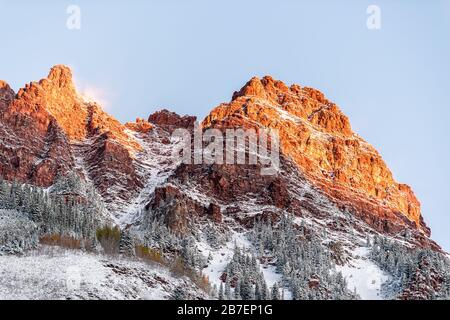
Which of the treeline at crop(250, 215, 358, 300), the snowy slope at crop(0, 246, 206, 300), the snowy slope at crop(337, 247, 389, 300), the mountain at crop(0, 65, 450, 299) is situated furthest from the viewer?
the snowy slope at crop(337, 247, 389, 300)

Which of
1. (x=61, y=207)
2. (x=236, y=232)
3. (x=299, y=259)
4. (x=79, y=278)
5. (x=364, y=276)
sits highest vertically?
(x=61, y=207)

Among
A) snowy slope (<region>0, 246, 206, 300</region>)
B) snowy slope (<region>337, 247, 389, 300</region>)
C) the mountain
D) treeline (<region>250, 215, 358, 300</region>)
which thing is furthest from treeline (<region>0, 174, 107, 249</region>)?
snowy slope (<region>337, 247, 389, 300</region>)

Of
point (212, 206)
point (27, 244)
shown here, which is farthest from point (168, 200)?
point (27, 244)

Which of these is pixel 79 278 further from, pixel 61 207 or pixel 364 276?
pixel 364 276

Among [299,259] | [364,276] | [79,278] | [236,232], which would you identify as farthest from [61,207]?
[364,276]

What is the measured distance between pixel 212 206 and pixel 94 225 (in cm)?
4397

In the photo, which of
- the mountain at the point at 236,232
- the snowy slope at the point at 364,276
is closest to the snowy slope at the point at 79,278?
the mountain at the point at 236,232

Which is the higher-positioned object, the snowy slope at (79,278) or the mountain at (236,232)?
the mountain at (236,232)

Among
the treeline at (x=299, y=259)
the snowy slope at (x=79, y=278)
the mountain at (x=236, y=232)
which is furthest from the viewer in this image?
the mountain at (x=236, y=232)

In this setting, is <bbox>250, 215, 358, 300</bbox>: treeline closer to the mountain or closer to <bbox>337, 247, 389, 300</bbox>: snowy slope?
the mountain

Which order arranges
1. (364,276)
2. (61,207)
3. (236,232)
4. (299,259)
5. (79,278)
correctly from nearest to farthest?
(79,278), (299,259), (61,207), (364,276), (236,232)

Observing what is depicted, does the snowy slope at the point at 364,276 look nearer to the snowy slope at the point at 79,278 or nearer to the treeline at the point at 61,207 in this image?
the snowy slope at the point at 79,278

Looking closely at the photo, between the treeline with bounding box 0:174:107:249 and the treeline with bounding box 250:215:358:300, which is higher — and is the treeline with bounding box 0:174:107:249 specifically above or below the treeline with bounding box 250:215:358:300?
above

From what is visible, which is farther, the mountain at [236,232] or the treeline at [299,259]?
the mountain at [236,232]
